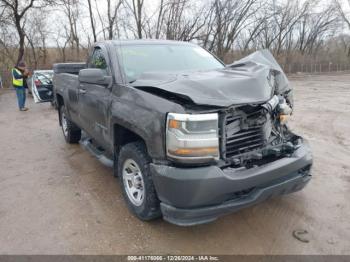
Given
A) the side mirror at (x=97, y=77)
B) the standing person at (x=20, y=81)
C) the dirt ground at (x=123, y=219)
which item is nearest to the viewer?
the dirt ground at (x=123, y=219)

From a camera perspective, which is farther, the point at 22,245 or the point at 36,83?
the point at 36,83

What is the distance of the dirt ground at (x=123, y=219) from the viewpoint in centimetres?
286

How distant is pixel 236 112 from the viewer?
2.68 m

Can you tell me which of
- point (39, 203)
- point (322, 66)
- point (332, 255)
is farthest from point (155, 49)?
point (322, 66)

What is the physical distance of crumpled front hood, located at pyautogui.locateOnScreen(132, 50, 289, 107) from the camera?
2.59 m

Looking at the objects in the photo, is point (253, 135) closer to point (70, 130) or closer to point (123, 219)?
point (123, 219)

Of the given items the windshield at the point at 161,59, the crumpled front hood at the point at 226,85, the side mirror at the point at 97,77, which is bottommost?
the crumpled front hood at the point at 226,85

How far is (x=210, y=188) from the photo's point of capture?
2447 mm

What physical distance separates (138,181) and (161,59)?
5.53ft

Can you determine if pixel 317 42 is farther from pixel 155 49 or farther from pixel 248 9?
pixel 155 49

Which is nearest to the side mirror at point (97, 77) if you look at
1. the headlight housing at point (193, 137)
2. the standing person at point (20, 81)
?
the headlight housing at point (193, 137)

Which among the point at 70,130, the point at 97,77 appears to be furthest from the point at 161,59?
the point at 70,130

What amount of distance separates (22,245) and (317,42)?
167 feet

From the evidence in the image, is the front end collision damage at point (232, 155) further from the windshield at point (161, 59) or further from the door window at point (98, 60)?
the door window at point (98, 60)
